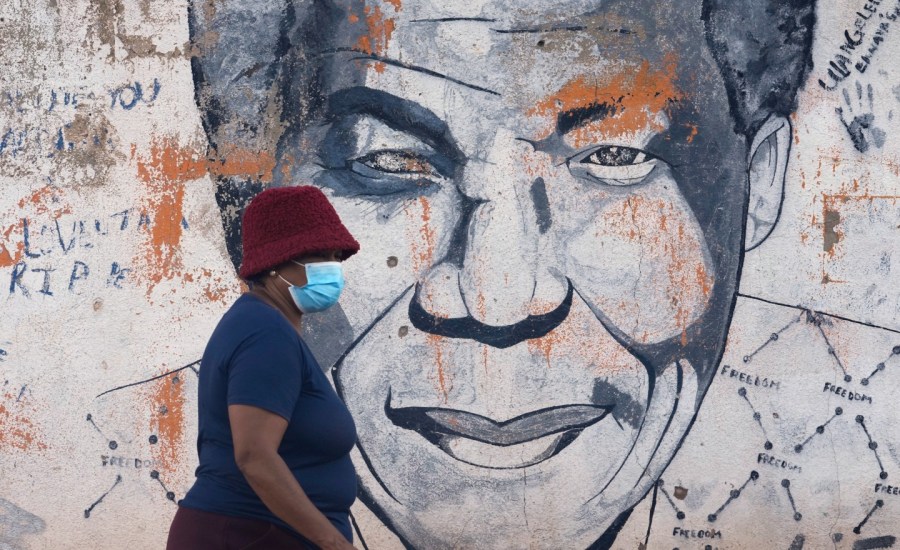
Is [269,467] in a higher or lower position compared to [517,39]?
lower

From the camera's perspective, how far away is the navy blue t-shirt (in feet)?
7.49

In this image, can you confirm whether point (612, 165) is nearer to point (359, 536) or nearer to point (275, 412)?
point (359, 536)

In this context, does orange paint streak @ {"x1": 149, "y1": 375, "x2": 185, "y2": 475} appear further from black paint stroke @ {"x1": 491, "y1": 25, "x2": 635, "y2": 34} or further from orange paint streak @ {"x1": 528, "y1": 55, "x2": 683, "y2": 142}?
black paint stroke @ {"x1": 491, "y1": 25, "x2": 635, "y2": 34}

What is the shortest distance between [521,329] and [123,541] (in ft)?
6.57

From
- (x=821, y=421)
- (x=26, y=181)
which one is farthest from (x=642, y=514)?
(x=26, y=181)

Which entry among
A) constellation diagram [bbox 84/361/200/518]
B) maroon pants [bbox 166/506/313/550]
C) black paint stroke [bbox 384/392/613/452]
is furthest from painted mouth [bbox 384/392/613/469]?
maroon pants [bbox 166/506/313/550]

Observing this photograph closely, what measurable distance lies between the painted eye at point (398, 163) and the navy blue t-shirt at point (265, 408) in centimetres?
202

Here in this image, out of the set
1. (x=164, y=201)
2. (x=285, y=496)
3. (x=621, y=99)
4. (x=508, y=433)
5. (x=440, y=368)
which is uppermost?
(x=621, y=99)

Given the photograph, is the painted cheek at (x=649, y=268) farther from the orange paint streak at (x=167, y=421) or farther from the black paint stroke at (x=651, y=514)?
the orange paint streak at (x=167, y=421)

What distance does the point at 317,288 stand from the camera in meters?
2.56

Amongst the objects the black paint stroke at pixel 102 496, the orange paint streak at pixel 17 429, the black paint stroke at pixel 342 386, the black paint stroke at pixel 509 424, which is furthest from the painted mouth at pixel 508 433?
the orange paint streak at pixel 17 429

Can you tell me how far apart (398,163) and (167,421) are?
1.55 m

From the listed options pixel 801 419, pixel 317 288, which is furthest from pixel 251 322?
pixel 801 419

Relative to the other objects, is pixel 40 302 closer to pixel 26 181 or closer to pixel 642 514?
pixel 26 181
